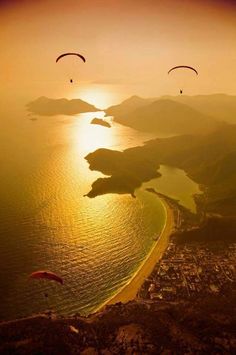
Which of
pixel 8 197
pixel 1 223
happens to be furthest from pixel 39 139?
pixel 1 223

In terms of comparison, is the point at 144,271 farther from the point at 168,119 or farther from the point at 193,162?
the point at 168,119

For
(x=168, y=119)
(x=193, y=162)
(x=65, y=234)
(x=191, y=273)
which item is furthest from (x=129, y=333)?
(x=168, y=119)

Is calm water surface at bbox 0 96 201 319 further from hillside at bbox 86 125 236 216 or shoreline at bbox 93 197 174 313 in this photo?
hillside at bbox 86 125 236 216

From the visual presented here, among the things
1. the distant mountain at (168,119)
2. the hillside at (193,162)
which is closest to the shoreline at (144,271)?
the hillside at (193,162)

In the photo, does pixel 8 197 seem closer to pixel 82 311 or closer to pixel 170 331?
pixel 82 311

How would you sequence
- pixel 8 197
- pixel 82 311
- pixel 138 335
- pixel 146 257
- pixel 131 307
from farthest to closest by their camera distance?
pixel 8 197, pixel 146 257, pixel 82 311, pixel 131 307, pixel 138 335

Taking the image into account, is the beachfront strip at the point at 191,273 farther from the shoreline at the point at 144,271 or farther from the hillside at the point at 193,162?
the hillside at the point at 193,162
